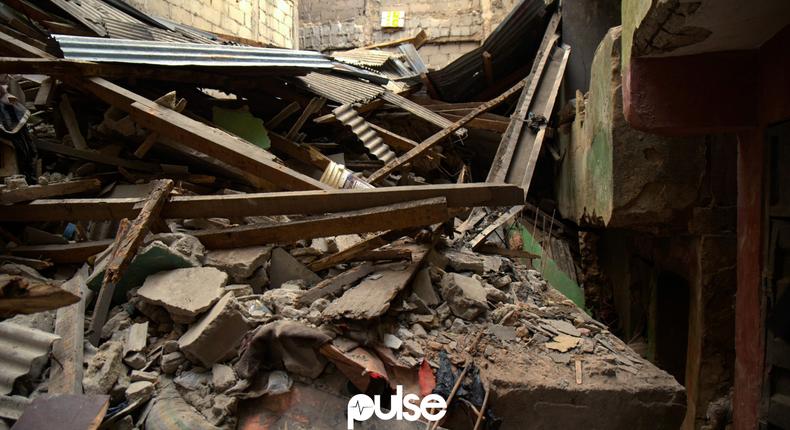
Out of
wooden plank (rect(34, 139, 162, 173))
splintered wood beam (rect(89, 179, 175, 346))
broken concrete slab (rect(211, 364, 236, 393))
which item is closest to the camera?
broken concrete slab (rect(211, 364, 236, 393))

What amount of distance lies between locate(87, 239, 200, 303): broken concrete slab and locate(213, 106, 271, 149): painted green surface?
2.41 metres

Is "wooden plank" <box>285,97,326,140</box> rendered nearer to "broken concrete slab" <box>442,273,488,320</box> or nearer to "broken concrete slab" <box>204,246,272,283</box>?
"broken concrete slab" <box>204,246,272,283</box>

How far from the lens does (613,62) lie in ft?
10.6

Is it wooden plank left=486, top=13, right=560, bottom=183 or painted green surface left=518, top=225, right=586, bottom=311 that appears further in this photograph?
painted green surface left=518, top=225, right=586, bottom=311

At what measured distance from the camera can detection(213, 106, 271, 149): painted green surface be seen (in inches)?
185

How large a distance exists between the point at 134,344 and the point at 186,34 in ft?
17.0

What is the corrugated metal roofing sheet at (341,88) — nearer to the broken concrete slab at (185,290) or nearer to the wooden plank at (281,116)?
the wooden plank at (281,116)

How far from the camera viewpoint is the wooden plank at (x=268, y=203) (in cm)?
269

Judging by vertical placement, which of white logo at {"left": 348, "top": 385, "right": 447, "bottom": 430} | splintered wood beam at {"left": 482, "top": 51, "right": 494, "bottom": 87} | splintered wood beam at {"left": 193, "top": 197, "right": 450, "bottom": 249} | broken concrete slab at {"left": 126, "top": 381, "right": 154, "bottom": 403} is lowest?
white logo at {"left": 348, "top": 385, "right": 447, "bottom": 430}

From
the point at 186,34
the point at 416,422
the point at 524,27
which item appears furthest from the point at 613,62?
the point at 186,34

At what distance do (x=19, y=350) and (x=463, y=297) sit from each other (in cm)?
225

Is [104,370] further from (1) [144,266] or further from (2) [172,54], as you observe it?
(2) [172,54]

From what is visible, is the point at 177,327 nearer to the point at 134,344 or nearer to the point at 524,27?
the point at 134,344

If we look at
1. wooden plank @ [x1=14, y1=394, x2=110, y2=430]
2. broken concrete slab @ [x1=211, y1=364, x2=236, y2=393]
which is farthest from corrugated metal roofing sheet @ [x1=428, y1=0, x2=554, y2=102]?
wooden plank @ [x1=14, y1=394, x2=110, y2=430]
